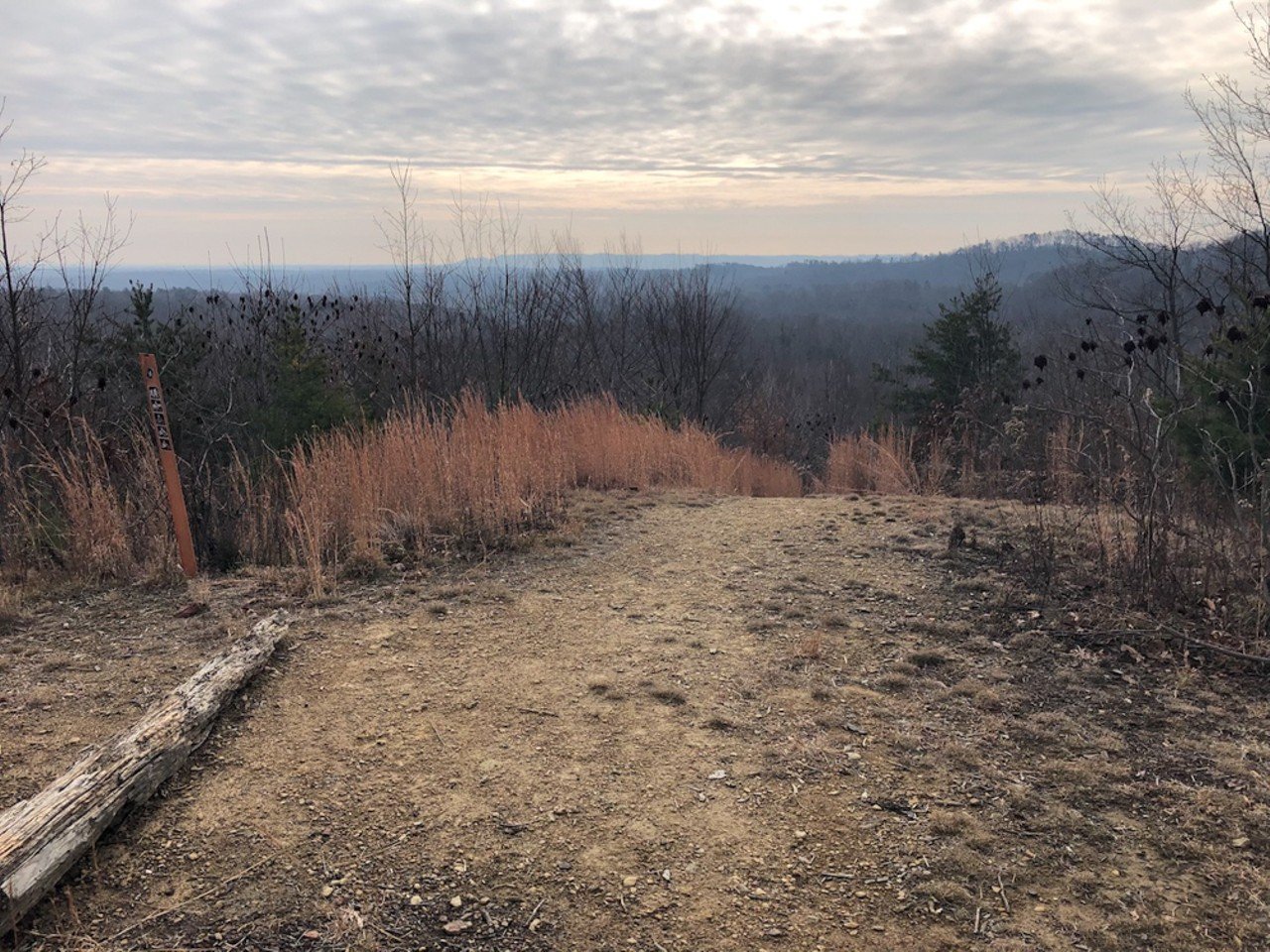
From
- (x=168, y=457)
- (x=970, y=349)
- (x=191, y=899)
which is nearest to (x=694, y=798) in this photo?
(x=191, y=899)

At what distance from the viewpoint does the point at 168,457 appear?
4.24 m

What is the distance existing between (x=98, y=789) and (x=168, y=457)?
242cm

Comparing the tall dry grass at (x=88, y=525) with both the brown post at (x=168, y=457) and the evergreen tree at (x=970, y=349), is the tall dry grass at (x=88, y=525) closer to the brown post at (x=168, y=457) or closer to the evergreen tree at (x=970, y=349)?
the brown post at (x=168, y=457)

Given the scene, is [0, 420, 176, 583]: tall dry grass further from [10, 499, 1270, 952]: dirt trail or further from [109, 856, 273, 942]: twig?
[109, 856, 273, 942]: twig

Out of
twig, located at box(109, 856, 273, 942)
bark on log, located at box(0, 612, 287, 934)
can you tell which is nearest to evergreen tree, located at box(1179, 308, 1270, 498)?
twig, located at box(109, 856, 273, 942)

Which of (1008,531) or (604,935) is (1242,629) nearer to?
(1008,531)

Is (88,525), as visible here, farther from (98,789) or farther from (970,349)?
(970,349)

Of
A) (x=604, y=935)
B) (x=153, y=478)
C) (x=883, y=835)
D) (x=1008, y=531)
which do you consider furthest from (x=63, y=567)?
(x=1008, y=531)

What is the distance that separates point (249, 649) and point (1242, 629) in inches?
174

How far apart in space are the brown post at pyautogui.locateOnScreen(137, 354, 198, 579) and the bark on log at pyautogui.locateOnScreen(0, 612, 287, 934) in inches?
58.7

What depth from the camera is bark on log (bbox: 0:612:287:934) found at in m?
1.96

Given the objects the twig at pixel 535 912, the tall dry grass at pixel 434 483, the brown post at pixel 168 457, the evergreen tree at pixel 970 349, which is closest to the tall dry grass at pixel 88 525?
the brown post at pixel 168 457

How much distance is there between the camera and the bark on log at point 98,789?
1965mm

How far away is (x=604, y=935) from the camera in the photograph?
1.92 m
